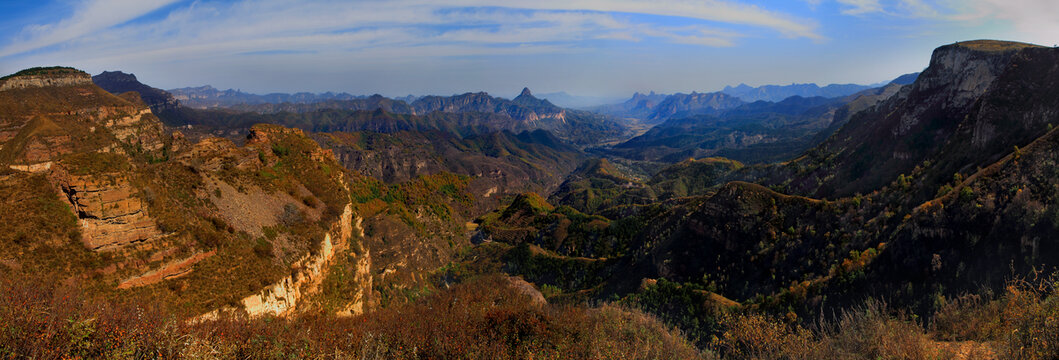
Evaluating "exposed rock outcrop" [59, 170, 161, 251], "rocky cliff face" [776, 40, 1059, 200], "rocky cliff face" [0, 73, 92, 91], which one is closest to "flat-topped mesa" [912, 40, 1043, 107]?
"rocky cliff face" [776, 40, 1059, 200]

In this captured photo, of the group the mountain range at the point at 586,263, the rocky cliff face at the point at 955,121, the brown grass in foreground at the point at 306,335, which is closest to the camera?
the brown grass in foreground at the point at 306,335

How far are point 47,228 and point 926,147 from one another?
4627 inches

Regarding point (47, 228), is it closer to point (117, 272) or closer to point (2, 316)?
point (117, 272)

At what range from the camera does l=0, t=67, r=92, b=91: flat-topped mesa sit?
119 metres

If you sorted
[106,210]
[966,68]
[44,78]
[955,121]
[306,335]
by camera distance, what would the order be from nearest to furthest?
→ [306,335] → [106,210] → [955,121] → [966,68] → [44,78]

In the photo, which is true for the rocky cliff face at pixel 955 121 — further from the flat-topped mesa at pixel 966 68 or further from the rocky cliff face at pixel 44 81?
the rocky cliff face at pixel 44 81

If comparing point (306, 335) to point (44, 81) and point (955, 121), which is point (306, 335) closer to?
point (955, 121)

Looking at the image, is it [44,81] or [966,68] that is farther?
[44,81]

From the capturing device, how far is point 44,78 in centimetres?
12688

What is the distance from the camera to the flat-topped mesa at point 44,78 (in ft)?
390

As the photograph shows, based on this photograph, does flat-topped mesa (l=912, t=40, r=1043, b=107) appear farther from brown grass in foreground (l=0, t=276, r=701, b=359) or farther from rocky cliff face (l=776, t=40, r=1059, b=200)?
brown grass in foreground (l=0, t=276, r=701, b=359)

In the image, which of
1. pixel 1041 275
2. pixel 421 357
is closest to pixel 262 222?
pixel 421 357

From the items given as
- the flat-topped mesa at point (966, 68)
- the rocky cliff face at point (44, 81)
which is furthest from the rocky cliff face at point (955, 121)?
the rocky cliff face at point (44, 81)

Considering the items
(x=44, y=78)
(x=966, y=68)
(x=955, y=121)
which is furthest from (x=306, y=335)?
(x=44, y=78)
